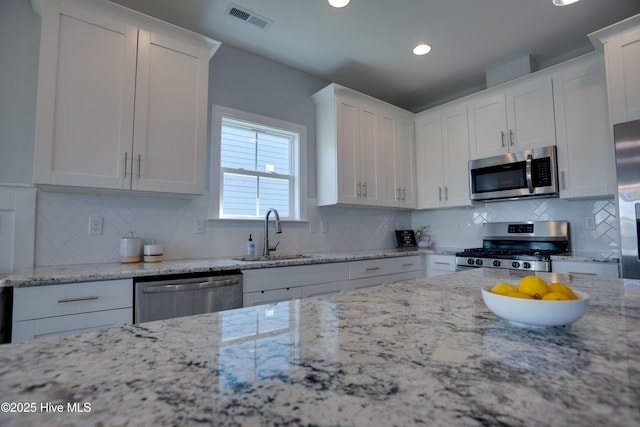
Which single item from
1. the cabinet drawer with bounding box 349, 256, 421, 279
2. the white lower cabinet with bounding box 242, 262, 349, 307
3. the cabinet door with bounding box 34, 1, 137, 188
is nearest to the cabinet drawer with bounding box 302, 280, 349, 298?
the white lower cabinet with bounding box 242, 262, 349, 307

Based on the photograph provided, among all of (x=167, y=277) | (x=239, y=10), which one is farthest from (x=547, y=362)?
(x=239, y=10)

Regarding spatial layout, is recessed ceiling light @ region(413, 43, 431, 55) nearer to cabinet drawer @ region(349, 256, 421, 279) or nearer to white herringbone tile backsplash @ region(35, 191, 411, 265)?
white herringbone tile backsplash @ region(35, 191, 411, 265)

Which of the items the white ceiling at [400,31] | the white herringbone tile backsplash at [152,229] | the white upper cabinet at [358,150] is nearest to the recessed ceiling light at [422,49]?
the white ceiling at [400,31]

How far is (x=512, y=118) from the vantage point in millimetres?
3049

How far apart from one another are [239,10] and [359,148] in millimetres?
1583

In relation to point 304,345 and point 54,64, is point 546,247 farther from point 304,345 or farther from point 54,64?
point 54,64

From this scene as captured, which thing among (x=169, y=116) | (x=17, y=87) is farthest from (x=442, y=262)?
(x=17, y=87)

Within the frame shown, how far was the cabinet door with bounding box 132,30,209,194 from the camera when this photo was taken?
6.81 ft

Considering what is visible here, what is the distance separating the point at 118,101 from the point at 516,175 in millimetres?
3230

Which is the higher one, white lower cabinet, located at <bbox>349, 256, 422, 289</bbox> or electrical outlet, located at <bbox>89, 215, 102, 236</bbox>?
electrical outlet, located at <bbox>89, 215, 102, 236</bbox>

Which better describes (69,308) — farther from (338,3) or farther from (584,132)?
(584,132)

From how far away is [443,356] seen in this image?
577 mm

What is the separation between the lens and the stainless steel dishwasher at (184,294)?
1.73 metres

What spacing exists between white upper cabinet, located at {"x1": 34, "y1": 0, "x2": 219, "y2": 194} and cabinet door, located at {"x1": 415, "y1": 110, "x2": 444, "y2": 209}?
2.46 m
